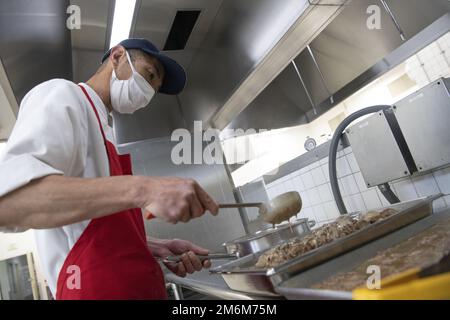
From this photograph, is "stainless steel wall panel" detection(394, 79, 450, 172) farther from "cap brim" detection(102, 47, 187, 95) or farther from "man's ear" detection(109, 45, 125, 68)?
"man's ear" detection(109, 45, 125, 68)

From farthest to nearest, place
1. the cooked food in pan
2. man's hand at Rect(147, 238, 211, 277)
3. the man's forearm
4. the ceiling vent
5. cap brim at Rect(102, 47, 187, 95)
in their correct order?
the ceiling vent
cap brim at Rect(102, 47, 187, 95)
man's hand at Rect(147, 238, 211, 277)
the cooked food in pan
the man's forearm

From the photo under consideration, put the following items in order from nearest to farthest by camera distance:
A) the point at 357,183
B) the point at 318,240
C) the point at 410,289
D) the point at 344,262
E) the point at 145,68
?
the point at 410,289
the point at 344,262
the point at 318,240
the point at 145,68
the point at 357,183

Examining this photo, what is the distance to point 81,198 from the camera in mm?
715

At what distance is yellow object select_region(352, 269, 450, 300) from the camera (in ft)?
1.71

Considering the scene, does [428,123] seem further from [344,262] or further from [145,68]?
[145,68]

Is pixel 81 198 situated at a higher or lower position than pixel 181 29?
lower

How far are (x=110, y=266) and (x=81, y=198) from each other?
28 cm

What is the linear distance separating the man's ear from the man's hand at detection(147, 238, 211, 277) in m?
0.85

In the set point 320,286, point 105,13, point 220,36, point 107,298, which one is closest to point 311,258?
point 320,286

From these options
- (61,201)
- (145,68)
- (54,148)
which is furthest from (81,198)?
(145,68)

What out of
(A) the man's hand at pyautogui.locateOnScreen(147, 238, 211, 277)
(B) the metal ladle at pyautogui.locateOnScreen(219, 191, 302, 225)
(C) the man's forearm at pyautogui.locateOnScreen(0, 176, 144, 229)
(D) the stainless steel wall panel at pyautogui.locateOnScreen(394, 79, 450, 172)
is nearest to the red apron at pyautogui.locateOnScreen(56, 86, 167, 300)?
(C) the man's forearm at pyautogui.locateOnScreen(0, 176, 144, 229)

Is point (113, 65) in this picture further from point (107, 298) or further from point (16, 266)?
point (16, 266)

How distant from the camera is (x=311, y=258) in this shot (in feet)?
2.75

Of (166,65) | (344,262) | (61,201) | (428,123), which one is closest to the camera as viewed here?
(61,201)
